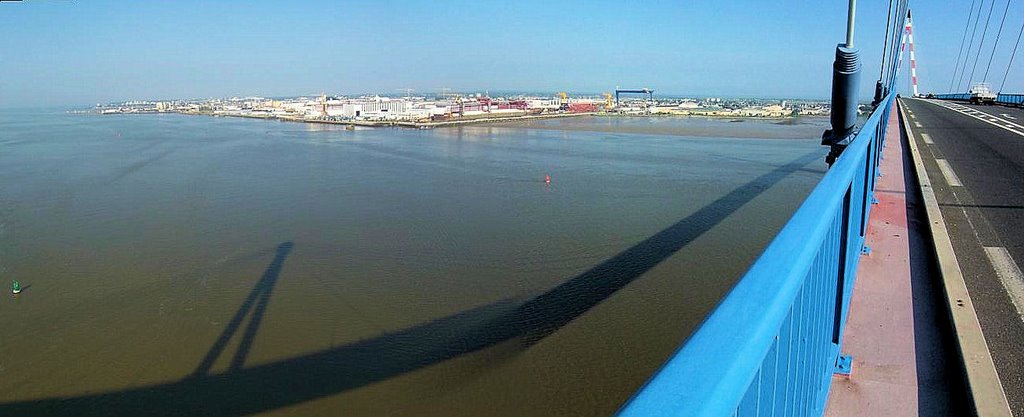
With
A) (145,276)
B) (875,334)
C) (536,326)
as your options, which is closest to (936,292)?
(875,334)

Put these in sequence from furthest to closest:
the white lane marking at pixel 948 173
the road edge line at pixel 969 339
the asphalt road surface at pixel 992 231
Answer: the white lane marking at pixel 948 173, the asphalt road surface at pixel 992 231, the road edge line at pixel 969 339

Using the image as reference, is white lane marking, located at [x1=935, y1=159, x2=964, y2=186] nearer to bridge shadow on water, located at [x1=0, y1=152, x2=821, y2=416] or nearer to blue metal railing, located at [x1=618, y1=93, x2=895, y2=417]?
bridge shadow on water, located at [x1=0, y1=152, x2=821, y2=416]

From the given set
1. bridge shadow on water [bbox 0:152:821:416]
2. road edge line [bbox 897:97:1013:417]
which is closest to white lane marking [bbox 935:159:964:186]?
road edge line [bbox 897:97:1013:417]

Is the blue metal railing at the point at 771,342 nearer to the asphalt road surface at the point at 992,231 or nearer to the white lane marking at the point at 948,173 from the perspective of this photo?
the asphalt road surface at the point at 992,231

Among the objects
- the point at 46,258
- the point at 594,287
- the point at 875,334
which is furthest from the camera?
the point at 46,258

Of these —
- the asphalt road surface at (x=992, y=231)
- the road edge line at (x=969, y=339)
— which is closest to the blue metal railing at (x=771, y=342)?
the road edge line at (x=969, y=339)

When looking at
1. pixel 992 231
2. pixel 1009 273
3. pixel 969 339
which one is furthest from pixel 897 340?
pixel 992 231

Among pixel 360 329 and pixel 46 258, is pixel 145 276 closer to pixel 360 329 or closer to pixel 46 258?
pixel 46 258
